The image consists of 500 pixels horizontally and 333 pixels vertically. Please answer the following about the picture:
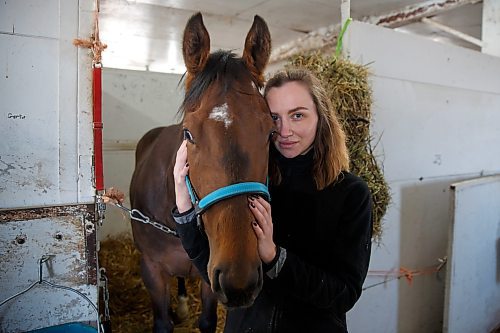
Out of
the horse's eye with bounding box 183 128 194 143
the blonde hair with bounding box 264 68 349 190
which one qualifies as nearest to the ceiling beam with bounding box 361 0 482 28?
the blonde hair with bounding box 264 68 349 190

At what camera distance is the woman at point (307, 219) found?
95 centimetres

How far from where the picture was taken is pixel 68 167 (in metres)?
1.33

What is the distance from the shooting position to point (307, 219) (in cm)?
104

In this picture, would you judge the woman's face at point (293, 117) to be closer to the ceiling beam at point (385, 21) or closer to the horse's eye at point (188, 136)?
the horse's eye at point (188, 136)

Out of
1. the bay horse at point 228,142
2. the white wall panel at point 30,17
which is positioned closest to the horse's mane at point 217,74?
the bay horse at point 228,142

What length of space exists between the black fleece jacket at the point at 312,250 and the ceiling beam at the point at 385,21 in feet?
9.21

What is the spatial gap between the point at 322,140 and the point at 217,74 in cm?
35

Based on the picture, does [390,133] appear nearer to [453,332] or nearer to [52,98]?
[453,332]

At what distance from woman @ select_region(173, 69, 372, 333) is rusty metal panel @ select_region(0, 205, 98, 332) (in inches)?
21.5

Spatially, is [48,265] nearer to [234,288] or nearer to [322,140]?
[234,288]

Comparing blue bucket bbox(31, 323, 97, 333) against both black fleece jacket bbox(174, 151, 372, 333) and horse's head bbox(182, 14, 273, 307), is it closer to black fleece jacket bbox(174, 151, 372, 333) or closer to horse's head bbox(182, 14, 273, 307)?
black fleece jacket bbox(174, 151, 372, 333)

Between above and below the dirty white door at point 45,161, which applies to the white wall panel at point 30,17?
above

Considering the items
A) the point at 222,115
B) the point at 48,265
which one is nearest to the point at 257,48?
the point at 222,115

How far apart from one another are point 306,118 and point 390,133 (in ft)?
4.36
